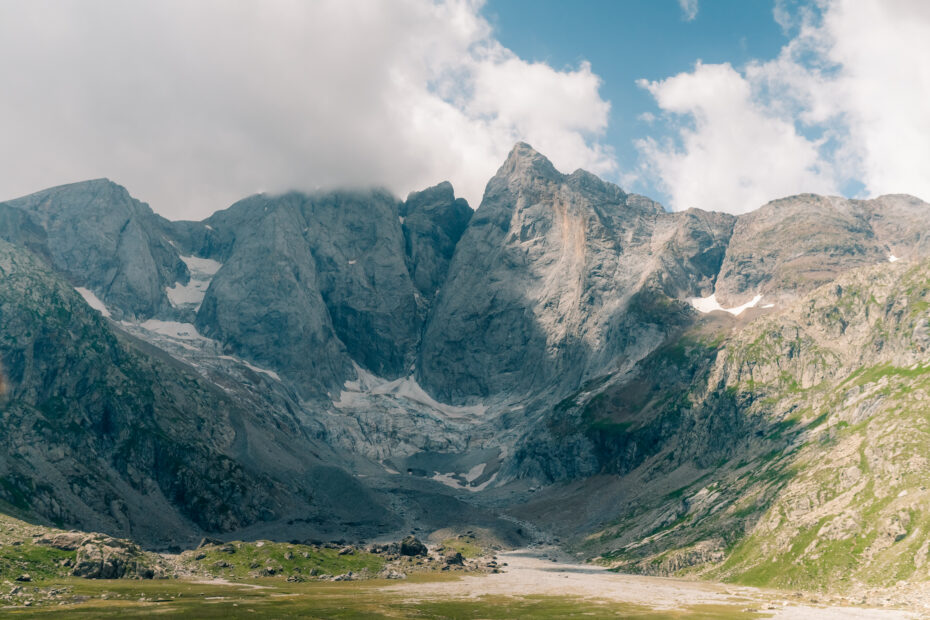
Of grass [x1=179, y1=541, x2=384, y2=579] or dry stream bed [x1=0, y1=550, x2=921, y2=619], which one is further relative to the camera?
grass [x1=179, y1=541, x2=384, y2=579]

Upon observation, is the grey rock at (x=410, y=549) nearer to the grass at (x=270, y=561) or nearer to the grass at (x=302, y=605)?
the grass at (x=270, y=561)

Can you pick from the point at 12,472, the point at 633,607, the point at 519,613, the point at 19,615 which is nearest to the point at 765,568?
the point at 633,607

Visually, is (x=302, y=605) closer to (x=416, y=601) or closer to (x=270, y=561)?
(x=416, y=601)

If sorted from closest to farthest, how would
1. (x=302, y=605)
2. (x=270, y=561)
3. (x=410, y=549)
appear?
(x=302, y=605), (x=270, y=561), (x=410, y=549)

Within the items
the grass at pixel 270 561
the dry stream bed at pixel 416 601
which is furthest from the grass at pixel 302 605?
the grass at pixel 270 561

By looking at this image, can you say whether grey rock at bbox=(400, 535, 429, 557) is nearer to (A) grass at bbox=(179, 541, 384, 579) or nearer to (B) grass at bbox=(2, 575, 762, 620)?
(A) grass at bbox=(179, 541, 384, 579)

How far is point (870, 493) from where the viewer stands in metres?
150

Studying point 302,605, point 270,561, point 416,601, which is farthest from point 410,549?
point 302,605

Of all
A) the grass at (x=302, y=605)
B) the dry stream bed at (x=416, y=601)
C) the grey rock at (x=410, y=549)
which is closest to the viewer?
the grass at (x=302, y=605)

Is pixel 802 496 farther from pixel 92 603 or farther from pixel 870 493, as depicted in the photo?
pixel 92 603

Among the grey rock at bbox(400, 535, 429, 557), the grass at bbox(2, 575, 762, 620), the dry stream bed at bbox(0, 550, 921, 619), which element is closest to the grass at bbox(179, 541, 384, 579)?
the dry stream bed at bbox(0, 550, 921, 619)

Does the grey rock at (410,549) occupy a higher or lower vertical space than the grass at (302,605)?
lower

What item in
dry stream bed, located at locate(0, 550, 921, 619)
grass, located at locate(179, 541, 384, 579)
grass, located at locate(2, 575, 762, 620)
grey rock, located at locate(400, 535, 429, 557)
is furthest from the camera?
grey rock, located at locate(400, 535, 429, 557)

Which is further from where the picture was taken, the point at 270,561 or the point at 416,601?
the point at 270,561
